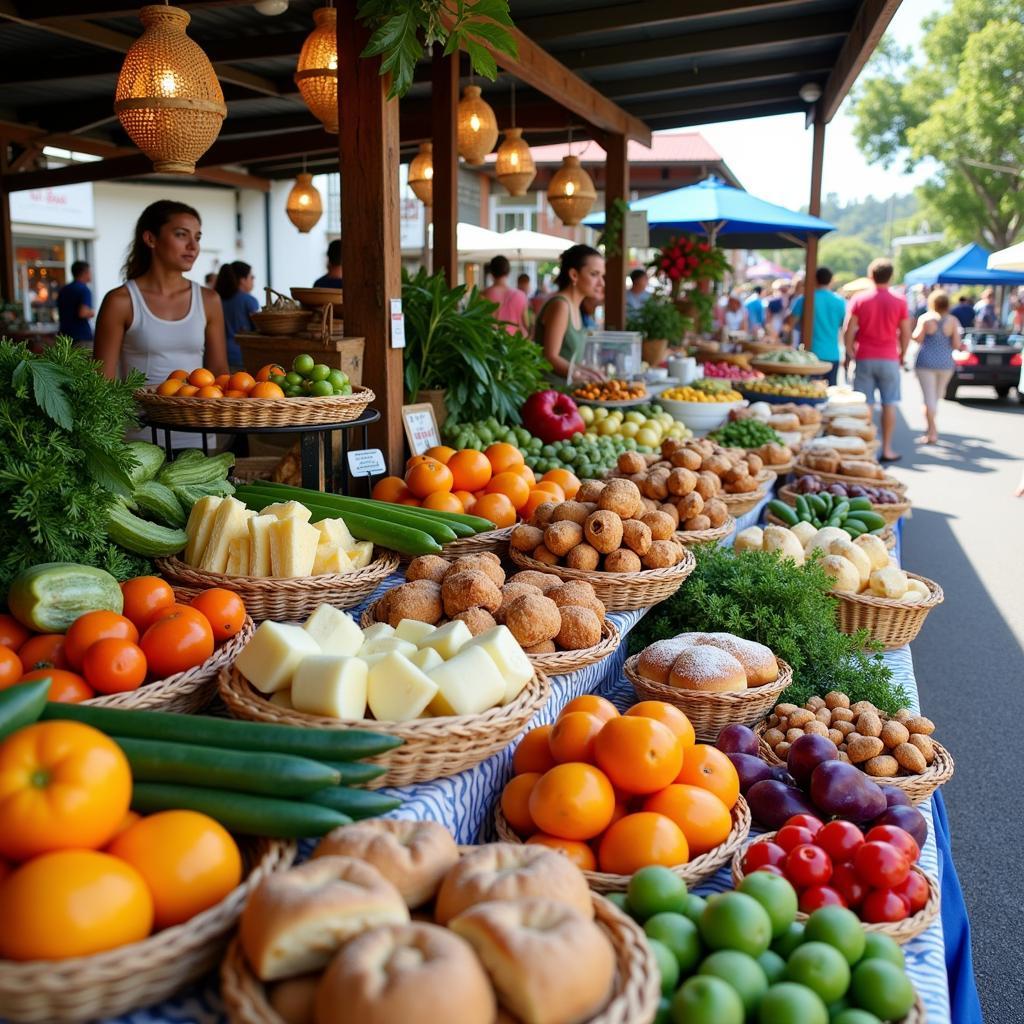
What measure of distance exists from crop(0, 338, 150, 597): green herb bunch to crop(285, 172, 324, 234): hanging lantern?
8.55 metres

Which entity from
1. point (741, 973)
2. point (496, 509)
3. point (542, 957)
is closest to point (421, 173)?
point (496, 509)

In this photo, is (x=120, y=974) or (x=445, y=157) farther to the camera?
(x=445, y=157)

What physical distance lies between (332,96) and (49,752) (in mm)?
4078

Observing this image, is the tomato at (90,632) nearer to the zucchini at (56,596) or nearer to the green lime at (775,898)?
the zucchini at (56,596)

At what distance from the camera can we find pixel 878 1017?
1.45m

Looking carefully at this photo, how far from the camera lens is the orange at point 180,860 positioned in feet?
4.62

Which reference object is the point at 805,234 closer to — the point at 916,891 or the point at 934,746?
the point at 934,746

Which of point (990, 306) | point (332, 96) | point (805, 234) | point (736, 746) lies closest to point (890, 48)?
point (990, 306)

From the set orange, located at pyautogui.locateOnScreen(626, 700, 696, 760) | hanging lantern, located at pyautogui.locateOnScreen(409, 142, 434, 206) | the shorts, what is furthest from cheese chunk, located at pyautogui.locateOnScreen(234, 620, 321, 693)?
the shorts

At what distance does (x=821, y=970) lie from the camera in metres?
1.42

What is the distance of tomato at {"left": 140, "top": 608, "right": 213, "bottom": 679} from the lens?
212 cm

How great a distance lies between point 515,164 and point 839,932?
7079 mm

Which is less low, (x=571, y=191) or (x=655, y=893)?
(x=571, y=191)

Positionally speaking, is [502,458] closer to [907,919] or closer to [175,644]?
[175,644]
